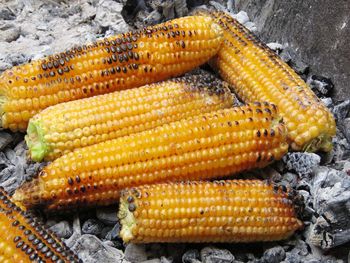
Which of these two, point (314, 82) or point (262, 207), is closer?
point (262, 207)

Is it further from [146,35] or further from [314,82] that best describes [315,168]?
[146,35]

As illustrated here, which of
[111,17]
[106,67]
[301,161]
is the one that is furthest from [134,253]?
[111,17]

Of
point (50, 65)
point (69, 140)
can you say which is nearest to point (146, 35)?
point (50, 65)

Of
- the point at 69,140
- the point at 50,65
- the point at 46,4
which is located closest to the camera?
the point at 69,140

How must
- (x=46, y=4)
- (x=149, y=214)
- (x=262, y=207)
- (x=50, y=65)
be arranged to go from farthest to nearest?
(x=46, y=4) < (x=50, y=65) < (x=262, y=207) < (x=149, y=214)

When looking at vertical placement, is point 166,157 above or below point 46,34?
above

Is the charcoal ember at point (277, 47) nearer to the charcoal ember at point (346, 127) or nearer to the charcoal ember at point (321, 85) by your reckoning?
the charcoal ember at point (321, 85)

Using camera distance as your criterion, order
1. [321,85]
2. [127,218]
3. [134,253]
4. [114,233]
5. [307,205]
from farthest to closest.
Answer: [321,85] < [307,205] < [114,233] < [134,253] < [127,218]

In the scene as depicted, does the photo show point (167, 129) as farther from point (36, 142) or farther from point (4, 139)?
point (4, 139)
